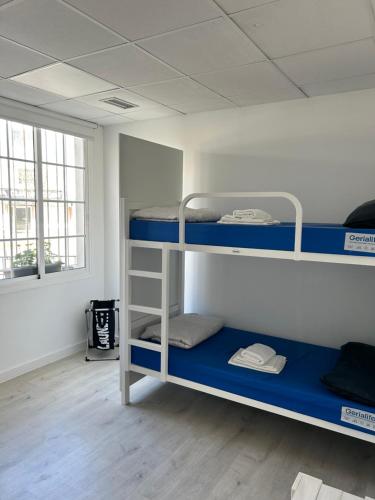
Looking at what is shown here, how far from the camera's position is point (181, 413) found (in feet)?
9.05

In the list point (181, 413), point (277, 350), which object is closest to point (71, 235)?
point (181, 413)

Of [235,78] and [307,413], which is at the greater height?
[235,78]

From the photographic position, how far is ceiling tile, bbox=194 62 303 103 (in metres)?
2.37

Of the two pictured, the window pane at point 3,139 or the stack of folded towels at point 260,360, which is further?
the window pane at point 3,139

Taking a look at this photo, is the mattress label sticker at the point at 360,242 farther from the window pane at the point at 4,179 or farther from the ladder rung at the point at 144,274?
the window pane at the point at 4,179

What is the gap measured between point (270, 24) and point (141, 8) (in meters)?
0.63

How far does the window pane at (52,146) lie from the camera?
350 cm

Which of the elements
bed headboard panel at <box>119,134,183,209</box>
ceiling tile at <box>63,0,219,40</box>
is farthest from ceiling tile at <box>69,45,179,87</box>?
bed headboard panel at <box>119,134,183,209</box>

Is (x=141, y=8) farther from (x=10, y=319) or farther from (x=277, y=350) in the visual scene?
(x=10, y=319)

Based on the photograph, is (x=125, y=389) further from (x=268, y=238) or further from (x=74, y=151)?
(x=74, y=151)

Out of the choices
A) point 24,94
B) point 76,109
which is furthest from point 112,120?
point 24,94

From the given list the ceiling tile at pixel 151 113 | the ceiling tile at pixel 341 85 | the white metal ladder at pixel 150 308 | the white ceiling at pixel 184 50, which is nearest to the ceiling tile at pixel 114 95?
the white ceiling at pixel 184 50

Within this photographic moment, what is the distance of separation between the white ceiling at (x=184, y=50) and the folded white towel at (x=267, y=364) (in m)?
1.93

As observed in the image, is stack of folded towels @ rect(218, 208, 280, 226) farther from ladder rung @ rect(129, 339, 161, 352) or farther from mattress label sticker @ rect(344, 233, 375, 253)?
ladder rung @ rect(129, 339, 161, 352)
